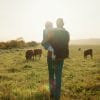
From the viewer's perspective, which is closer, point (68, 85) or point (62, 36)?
point (62, 36)

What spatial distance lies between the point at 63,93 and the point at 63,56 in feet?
6.95

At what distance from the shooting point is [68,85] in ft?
40.5

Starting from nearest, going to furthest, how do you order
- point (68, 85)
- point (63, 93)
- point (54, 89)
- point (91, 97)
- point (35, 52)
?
point (54, 89) → point (91, 97) → point (63, 93) → point (68, 85) → point (35, 52)

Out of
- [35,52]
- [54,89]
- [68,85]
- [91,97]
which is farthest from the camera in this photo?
[35,52]

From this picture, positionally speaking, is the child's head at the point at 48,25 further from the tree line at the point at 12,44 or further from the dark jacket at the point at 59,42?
the tree line at the point at 12,44

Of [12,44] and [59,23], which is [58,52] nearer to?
[59,23]

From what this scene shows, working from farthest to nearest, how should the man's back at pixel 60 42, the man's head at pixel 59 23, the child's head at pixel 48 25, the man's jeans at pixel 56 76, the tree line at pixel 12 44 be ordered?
the tree line at pixel 12 44 < the child's head at pixel 48 25 < the man's head at pixel 59 23 < the man's back at pixel 60 42 < the man's jeans at pixel 56 76

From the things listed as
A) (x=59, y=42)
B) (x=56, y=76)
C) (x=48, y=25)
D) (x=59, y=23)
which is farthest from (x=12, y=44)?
(x=56, y=76)

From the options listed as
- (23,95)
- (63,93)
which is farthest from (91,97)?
(23,95)

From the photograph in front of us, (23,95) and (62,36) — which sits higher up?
(62,36)

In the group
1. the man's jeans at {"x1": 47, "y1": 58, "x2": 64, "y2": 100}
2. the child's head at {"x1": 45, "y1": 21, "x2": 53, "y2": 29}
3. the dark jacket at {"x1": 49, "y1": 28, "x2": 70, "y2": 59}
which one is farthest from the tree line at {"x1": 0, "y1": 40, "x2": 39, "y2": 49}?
the dark jacket at {"x1": 49, "y1": 28, "x2": 70, "y2": 59}

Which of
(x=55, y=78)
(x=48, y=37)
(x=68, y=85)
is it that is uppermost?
(x=48, y=37)

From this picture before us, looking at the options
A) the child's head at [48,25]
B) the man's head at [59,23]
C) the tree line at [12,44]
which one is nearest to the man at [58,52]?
the man's head at [59,23]

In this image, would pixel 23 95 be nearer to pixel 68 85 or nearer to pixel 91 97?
pixel 91 97
